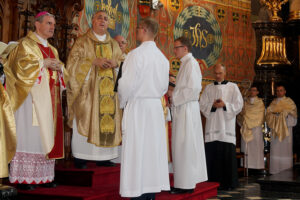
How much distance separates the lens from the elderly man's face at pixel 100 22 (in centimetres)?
578

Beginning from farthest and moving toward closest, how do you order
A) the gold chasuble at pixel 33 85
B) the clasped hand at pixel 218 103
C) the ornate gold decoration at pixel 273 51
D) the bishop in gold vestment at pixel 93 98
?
the ornate gold decoration at pixel 273 51 → the clasped hand at pixel 218 103 → the bishop in gold vestment at pixel 93 98 → the gold chasuble at pixel 33 85

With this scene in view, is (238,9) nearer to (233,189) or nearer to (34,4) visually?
(233,189)

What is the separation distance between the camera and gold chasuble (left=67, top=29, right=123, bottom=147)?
5641 millimetres

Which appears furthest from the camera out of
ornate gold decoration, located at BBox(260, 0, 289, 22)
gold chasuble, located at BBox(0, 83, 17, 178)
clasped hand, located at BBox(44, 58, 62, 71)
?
ornate gold decoration, located at BBox(260, 0, 289, 22)

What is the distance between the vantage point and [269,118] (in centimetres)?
1090

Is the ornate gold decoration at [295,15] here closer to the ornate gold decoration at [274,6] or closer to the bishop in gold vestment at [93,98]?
the ornate gold decoration at [274,6]

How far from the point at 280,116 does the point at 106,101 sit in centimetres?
615

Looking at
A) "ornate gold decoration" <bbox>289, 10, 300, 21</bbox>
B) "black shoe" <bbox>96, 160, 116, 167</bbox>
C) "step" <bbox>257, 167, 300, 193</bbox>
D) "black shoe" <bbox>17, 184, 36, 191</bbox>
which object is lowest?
"step" <bbox>257, 167, 300, 193</bbox>

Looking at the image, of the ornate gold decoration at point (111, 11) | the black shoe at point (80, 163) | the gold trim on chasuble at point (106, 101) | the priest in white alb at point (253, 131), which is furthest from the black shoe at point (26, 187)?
the priest in white alb at point (253, 131)

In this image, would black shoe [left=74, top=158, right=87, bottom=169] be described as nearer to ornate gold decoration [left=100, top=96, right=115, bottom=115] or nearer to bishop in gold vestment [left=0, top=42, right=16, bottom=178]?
ornate gold decoration [left=100, top=96, right=115, bottom=115]

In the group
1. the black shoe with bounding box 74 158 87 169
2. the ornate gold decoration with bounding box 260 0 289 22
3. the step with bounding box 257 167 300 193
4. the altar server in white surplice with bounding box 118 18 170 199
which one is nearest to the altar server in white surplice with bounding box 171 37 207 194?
the altar server in white surplice with bounding box 118 18 170 199

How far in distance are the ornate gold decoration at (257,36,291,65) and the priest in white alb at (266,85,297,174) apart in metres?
1.55

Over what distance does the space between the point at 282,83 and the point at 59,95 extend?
332 inches

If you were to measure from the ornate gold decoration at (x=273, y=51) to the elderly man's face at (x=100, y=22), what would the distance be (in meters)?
7.35
